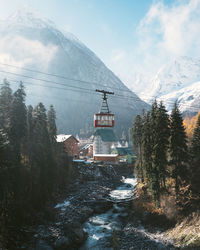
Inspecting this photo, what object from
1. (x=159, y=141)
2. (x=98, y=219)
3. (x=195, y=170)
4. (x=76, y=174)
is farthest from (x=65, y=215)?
(x=76, y=174)

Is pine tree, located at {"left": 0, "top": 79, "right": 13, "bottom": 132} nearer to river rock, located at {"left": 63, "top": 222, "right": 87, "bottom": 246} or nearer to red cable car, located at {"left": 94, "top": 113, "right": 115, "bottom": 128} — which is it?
red cable car, located at {"left": 94, "top": 113, "right": 115, "bottom": 128}

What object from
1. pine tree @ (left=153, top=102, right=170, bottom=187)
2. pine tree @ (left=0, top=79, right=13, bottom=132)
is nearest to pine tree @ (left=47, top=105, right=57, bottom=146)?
pine tree @ (left=0, top=79, right=13, bottom=132)

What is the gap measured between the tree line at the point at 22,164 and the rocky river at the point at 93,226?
A: 3654 millimetres

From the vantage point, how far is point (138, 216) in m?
32.0

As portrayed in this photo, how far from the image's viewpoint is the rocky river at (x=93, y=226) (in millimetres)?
23672

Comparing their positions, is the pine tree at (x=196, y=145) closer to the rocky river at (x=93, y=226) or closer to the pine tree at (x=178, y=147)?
the pine tree at (x=178, y=147)

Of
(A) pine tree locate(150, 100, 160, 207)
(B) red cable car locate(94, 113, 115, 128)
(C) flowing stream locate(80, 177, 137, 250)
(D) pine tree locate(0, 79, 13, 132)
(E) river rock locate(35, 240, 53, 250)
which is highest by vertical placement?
(D) pine tree locate(0, 79, 13, 132)

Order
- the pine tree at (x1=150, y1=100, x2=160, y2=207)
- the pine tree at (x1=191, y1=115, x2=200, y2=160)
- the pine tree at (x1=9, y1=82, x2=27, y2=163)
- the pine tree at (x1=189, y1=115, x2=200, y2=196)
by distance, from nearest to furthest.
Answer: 1. the pine tree at (x1=189, y1=115, x2=200, y2=196)
2. the pine tree at (x1=150, y1=100, x2=160, y2=207)
3. the pine tree at (x1=191, y1=115, x2=200, y2=160)
4. the pine tree at (x1=9, y1=82, x2=27, y2=163)

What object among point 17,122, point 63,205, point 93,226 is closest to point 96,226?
point 93,226

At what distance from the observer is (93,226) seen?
99.1 feet

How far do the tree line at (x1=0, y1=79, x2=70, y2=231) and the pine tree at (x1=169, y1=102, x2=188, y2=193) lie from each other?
75.8 feet

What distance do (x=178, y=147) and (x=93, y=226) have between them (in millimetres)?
17913

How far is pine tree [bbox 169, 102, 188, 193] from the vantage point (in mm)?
28969

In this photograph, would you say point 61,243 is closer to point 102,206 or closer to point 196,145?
point 102,206
